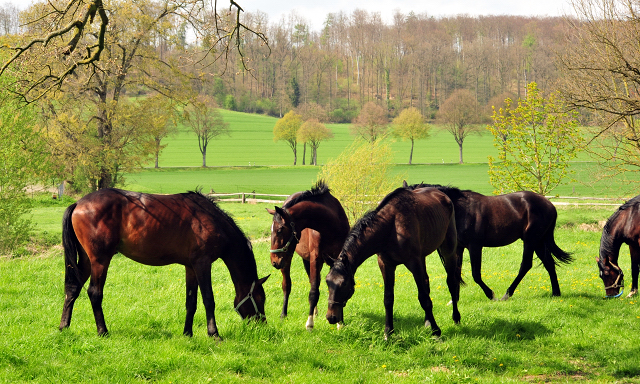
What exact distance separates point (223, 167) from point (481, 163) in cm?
3480

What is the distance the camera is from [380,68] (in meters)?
109

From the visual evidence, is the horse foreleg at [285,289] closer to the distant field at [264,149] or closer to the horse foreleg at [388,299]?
the horse foreleg at [388,299]

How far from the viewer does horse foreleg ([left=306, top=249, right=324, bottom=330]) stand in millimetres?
6635

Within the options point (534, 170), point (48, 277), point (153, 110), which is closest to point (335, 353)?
point (48, 277)

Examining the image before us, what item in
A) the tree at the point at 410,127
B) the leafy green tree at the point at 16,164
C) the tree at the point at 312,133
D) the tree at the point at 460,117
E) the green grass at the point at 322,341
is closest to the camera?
the green grass at the point at 322,341

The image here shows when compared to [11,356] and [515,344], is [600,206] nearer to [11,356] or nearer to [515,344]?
[515,344]

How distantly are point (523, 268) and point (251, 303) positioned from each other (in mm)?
5151

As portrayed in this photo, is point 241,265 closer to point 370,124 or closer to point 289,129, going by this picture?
point 370,124

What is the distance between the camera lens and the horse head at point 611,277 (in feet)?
27.5

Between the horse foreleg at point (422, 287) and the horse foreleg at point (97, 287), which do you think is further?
the horse foreleg at point (422, 287)

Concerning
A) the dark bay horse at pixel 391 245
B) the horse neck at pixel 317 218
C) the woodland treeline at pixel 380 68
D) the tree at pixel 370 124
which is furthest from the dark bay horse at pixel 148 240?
the woodland treeline at pixel 380 68

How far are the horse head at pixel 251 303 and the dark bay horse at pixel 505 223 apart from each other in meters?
4.05

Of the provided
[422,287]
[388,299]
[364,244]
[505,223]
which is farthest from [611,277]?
[364,244]

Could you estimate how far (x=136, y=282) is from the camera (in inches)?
368
